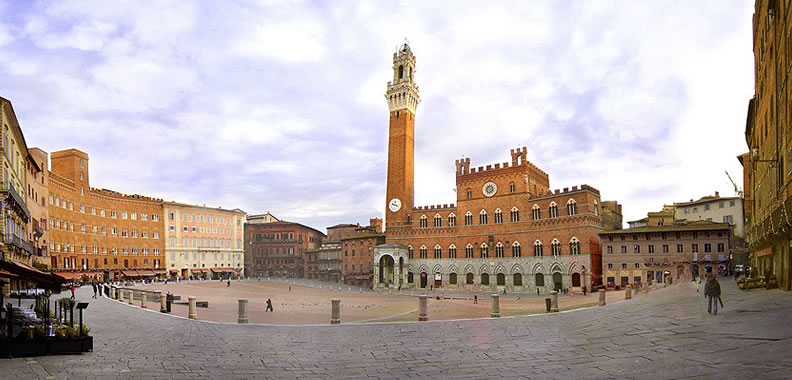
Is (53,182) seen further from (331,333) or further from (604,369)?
(604,369)

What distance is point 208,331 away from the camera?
1759 cm

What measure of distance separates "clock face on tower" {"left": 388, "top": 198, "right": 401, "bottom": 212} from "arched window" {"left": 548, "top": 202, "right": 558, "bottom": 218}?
21.3 m

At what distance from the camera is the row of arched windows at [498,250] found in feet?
175

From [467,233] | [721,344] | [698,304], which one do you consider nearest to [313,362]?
[721,344]

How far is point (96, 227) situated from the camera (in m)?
69.1

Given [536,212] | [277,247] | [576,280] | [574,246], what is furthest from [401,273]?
[277,247]

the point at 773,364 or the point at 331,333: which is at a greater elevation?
the point at 773,364

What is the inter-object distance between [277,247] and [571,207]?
61.6 metres

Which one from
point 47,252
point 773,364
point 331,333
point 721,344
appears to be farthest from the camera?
point 47,252

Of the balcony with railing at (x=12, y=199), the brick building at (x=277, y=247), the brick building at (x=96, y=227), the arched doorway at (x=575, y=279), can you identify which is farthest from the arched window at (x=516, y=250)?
the brick building at (x=96, y=227)

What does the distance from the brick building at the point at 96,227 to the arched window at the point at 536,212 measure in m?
55.0

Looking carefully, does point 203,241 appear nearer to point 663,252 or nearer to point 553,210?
point 553,210

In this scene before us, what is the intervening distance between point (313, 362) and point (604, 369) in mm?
6650

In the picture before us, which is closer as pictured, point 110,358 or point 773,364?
point 773,364
